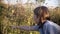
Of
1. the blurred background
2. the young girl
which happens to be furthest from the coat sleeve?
the blurred background

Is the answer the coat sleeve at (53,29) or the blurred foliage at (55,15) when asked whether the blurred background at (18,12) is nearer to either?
the blurred foliage at (55,15)

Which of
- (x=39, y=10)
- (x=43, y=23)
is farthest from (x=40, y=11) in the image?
(x=43, y=23)

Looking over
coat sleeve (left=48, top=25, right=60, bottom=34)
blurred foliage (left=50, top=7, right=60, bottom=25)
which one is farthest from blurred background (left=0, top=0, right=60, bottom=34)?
coat sleeve (left=48, top=25, right=60, bottom=34)

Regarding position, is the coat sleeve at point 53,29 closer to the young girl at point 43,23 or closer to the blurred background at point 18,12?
the young girl at point 43,23

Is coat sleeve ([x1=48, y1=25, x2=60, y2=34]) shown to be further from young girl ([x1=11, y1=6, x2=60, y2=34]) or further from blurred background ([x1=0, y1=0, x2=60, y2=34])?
blurred background ([x1=0, y1=0, x2=60, y2=34])

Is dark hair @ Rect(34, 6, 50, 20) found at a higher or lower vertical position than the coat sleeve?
higher

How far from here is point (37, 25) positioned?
176 cm

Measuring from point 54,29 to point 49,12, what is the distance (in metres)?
0.17

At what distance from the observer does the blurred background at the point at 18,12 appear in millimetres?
1749

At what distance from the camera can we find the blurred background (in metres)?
1.75

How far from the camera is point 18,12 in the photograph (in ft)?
5.79

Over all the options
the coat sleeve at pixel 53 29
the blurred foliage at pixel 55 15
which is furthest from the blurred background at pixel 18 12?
the coat sleeve at pixel 53 29

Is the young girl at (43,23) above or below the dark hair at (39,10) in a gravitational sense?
below

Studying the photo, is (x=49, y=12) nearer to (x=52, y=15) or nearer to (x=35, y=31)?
(x=52, y=15)
